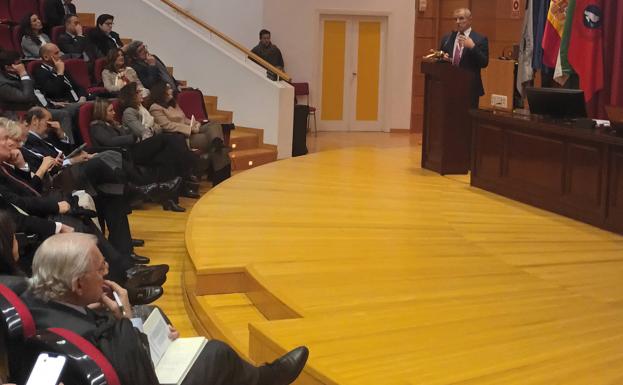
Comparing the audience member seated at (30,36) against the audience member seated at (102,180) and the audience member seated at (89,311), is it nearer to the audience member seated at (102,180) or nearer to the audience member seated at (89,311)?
the audience member seated at (102,180)

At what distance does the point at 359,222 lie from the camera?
17.2 feet

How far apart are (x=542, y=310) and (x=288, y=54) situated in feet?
27.0

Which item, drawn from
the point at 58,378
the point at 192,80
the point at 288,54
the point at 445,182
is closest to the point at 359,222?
the point at 445,182

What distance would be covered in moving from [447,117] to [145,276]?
140 inches

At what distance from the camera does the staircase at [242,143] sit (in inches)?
339

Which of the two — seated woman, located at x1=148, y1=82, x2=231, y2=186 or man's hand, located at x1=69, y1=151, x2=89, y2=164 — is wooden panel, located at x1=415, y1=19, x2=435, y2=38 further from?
man's hand, located at x1=69, y1=151, x2=89, y2=164

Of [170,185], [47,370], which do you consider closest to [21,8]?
[170,185]

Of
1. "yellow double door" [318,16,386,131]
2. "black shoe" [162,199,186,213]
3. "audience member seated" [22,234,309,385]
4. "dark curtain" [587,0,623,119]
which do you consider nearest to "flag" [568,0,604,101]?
"dark curtain" [587,0,623,119]

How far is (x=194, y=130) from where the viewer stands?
23.7 ft

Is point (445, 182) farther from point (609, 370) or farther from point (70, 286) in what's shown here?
point (70, 286)

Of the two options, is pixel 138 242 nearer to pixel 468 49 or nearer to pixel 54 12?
pixel 468 49

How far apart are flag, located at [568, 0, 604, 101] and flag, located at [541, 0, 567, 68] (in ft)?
0.40

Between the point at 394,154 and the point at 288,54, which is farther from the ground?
the point at 288,54

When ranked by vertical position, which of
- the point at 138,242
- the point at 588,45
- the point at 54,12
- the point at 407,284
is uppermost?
the point at 54,12
